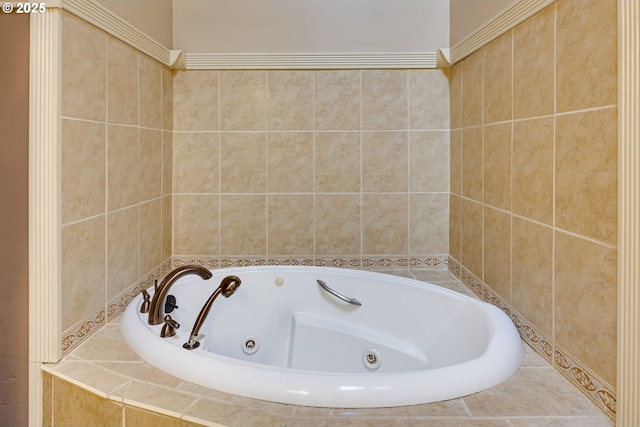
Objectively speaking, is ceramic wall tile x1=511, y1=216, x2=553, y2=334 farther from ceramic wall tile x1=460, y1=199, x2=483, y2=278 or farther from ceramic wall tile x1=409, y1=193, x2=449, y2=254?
ceramic wall tile x1=409, y1=193, x2=449, y2=254

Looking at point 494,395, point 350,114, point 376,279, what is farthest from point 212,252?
point 494,395

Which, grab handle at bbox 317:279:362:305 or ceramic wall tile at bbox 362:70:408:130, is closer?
grab handle at bbox 317:279:362:305

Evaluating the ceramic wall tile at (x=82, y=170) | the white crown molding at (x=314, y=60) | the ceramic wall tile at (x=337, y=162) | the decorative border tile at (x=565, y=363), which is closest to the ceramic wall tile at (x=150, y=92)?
the white crown molding at (x=314, y=60)

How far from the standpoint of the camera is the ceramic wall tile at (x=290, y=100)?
195 cm

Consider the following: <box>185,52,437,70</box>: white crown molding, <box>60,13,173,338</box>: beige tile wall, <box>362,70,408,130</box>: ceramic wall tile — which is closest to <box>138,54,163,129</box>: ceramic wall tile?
<box>60,13,173,338</box>: beige tile wall

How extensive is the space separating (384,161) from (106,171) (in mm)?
1249

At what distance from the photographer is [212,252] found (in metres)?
2.01

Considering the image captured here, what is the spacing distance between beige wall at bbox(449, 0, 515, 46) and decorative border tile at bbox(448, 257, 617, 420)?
1.04 m

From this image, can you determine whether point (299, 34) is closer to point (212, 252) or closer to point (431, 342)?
point (212, 252)

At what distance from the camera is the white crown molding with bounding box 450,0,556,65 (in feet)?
3.81

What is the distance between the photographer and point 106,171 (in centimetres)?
133

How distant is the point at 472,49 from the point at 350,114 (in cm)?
62

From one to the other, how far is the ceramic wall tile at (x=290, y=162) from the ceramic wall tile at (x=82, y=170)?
825 millimetres

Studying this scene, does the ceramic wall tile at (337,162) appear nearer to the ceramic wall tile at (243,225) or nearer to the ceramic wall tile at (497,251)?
the ceramic wall tile at (243,225)
